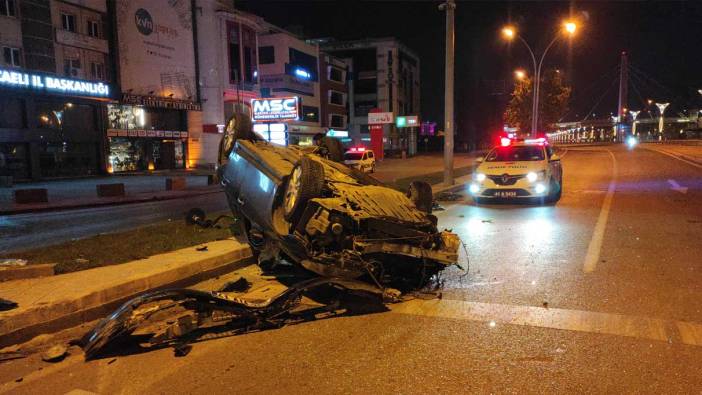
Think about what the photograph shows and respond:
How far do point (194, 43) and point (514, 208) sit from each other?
32461 millimetres

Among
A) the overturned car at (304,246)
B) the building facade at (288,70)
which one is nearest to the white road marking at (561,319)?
the overturned car at (304,246)

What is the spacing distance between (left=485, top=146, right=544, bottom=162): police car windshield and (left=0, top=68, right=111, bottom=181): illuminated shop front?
2380 cm

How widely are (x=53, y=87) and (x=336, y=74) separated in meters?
42.8

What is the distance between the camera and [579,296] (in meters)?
5.44

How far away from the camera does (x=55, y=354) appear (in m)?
4.10

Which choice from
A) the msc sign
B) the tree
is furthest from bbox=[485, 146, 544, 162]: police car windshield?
the tree

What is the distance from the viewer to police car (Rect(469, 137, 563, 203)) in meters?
12.5

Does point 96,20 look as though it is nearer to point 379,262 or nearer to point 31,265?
point 31,265

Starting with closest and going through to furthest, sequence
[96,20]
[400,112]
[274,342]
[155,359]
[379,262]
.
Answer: [155,359]
[274,342]
[379,262]
[96,20]
[400,112]

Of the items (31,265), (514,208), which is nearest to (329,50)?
(514,208)

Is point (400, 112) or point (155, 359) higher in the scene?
point (400, 112)

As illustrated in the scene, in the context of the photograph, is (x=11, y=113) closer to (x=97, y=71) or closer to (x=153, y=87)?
(x=97, y=71)

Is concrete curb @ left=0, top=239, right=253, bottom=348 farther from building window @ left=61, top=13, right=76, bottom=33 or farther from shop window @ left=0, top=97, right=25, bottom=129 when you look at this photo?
building window @ left=61, top=13, right=76, bottom=33

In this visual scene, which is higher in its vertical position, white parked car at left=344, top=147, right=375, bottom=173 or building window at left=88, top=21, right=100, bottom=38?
building window at left=88, top=21, right=100, bottom=38
